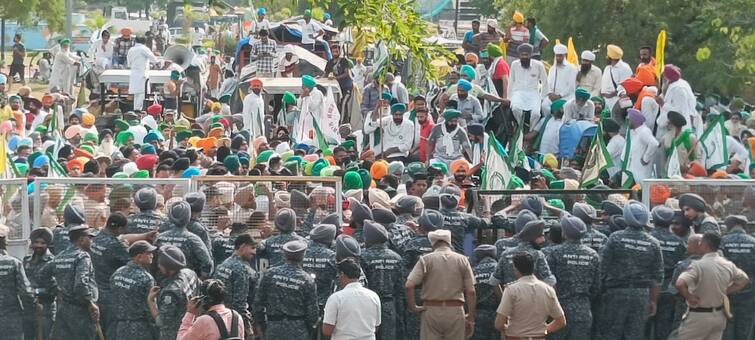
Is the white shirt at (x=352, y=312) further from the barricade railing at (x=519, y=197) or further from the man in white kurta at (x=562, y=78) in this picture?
the man in white kurta at (x=562, y=78)

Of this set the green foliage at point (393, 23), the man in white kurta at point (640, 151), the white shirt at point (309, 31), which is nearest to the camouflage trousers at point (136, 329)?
the green foliage at point (393, 23)

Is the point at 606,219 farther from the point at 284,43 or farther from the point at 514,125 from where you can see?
the point at 284,43

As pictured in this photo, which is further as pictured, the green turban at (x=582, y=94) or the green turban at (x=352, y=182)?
the green turban at (x=582, y=94)

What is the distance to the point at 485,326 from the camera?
1517 cm

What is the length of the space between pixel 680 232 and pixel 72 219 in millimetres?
5970

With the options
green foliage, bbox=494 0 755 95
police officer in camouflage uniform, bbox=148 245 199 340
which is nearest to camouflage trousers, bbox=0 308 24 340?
police officer in camouflage uniform, bbox=148 245 199 340

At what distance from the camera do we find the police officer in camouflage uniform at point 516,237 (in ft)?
49.1

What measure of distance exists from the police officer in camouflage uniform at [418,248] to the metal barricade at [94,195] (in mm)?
2399

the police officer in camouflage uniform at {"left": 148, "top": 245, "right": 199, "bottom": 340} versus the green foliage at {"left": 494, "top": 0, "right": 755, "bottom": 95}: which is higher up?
the green foliage at {"left": 494, "top": 0, "right": 755, "bottom": 95}

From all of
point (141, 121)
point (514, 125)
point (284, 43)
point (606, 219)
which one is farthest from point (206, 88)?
point (606, 219)

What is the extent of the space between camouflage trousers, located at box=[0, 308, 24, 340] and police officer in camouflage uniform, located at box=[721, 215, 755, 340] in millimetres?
6802

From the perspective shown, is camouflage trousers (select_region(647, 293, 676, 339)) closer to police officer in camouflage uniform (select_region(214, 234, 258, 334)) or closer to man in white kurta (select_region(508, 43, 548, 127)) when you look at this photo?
police officer in camouflage uniform (select_region(214, 234, 258, 334))

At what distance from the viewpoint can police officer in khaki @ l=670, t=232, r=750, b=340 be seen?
1474 cm

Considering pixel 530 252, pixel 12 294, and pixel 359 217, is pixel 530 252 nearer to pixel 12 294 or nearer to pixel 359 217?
pixel 359 217
